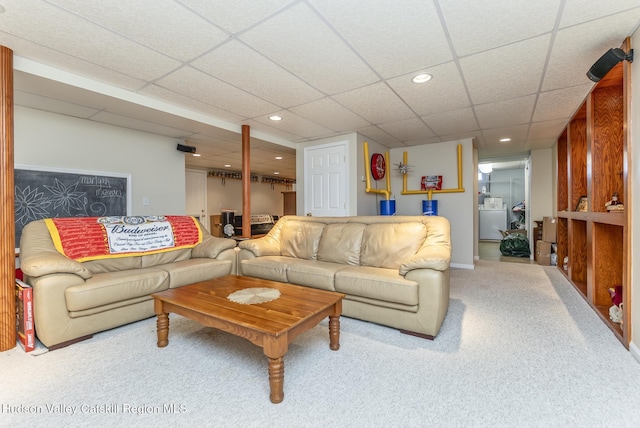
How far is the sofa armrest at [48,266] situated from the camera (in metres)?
2.09

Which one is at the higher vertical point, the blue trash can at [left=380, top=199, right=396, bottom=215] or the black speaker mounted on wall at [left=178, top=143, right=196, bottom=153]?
the black speaker mounted on wall at [left=178, top=143, right=196, bottom=153]

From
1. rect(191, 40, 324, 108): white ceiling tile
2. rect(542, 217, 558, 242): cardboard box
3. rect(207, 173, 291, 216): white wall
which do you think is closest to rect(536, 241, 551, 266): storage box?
rect(542, 217, 558, 242): cardboard box

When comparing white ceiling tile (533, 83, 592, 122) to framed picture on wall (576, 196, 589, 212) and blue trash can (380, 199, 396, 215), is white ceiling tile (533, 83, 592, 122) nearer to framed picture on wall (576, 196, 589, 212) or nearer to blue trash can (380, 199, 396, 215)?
framed picture on wall (576, 196, 589, 212)

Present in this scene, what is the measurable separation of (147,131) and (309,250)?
307 centimetres

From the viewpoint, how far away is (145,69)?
2.53 meters

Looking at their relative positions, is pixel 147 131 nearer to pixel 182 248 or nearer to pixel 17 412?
pixel 182 248

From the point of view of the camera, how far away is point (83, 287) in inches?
86.4

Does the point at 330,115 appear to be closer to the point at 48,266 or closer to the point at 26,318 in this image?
the point at 48,266

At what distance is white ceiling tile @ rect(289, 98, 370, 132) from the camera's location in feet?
11.1

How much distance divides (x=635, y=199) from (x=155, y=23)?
11.2ft

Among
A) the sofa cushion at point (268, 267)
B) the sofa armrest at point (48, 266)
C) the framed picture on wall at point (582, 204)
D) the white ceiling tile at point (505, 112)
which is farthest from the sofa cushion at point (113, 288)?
the framed picture on wall at point (582, 204)

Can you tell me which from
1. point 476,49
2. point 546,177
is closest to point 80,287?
point 476,49

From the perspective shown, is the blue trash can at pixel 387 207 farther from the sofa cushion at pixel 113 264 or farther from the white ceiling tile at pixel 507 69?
the sofa cushion at pixel 113 264

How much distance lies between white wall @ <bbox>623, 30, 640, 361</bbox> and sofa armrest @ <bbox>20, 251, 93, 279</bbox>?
4.02 m
